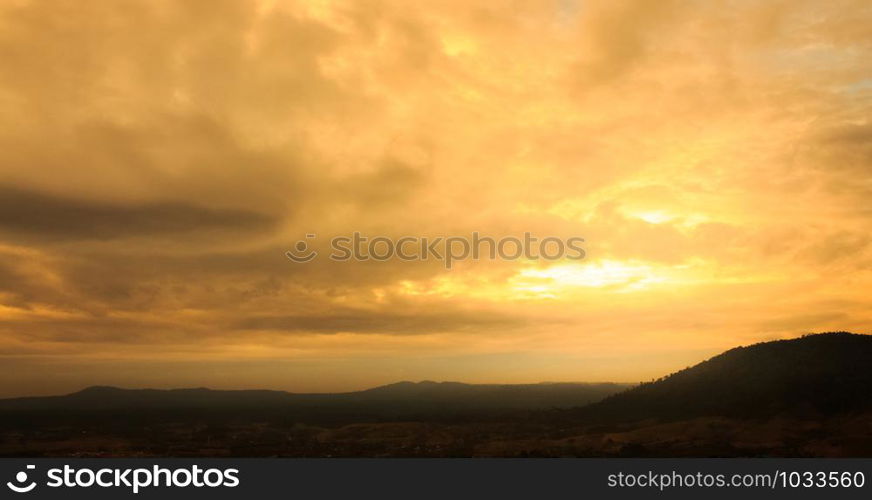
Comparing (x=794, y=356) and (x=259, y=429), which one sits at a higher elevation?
(x=794, y=356)

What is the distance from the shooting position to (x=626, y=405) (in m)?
133

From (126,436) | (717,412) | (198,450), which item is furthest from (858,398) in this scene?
(126,436)

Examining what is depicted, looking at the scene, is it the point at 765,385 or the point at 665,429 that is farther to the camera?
the point at 765,385

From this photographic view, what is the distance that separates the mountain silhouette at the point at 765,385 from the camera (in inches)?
4254

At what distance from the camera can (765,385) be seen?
118 m

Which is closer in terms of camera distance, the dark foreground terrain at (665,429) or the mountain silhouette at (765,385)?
the dark foreground terrain at (665,429)

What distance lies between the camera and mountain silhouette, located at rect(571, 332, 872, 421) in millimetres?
108062

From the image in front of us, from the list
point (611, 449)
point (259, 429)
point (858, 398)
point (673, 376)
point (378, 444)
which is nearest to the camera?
point (611, 449)

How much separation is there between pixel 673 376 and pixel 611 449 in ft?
174

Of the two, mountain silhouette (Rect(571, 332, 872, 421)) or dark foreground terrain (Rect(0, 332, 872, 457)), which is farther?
mountain silhouette (Rect(571, 332, 872, 421))

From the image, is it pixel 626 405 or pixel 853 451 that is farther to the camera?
pixel 626 405

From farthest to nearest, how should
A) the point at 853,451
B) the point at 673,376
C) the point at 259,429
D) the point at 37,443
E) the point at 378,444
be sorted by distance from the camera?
the point at 259,429, the point at 673,376, the point at 37,443, the point at 378,444, the point at 853,451

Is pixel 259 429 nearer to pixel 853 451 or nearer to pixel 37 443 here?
pixel 37 443

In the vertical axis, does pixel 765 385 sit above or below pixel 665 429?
above
